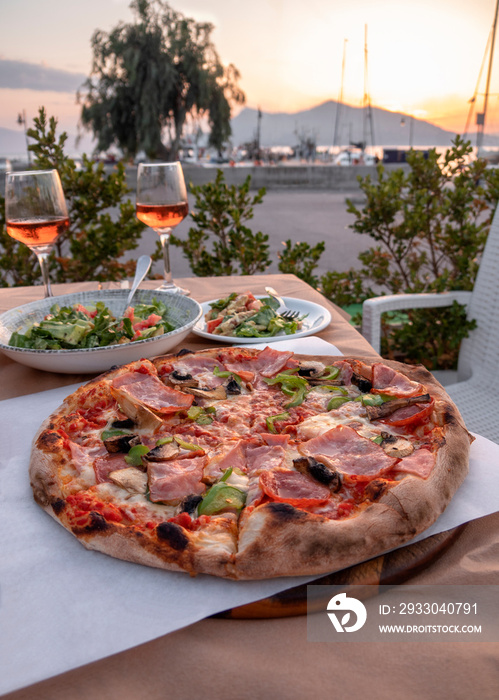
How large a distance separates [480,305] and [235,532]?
2981 millimetres

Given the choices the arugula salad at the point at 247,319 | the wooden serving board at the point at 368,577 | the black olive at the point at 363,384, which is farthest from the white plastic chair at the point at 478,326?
the wooden serving board at the point at 368,577

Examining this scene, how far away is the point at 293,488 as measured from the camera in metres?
1.41

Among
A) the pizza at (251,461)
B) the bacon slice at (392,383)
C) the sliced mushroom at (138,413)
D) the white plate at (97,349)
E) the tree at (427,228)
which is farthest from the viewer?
the tree at (427,228)

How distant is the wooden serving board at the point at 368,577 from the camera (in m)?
1.08

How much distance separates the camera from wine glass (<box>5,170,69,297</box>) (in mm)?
2334

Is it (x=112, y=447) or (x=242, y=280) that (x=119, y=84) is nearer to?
(x=242, y=280)

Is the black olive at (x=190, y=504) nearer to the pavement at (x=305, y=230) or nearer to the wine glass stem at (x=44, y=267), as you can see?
the wine glass stem at (x=44, y=267)

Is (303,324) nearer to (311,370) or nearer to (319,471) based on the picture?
(311,370)

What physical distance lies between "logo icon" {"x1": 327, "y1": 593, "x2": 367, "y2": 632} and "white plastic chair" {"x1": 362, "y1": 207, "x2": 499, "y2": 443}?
7.73 feet

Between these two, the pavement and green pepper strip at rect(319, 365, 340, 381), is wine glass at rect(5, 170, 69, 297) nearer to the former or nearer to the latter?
green pepper strip at rect(319, 365, 340, 381)

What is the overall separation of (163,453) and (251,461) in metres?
0.26

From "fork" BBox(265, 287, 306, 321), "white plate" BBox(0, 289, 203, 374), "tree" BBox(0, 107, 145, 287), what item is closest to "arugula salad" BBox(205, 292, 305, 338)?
"fork" BBox(265, 287, 306, 321)

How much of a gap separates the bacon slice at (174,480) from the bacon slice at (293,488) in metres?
0.18

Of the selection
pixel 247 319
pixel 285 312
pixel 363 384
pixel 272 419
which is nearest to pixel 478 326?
pixel 285 312
